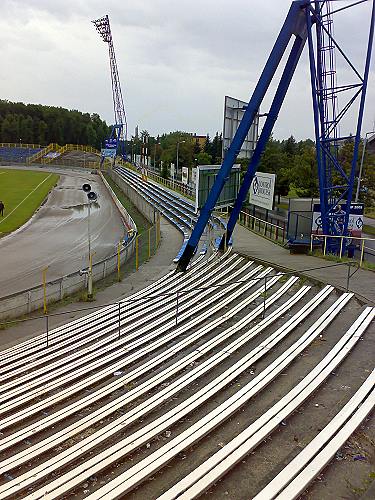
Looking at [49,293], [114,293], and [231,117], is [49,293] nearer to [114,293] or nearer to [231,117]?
[114,293]

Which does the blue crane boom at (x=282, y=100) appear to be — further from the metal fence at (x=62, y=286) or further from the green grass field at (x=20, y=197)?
the green grass field at (x=20, y=197)

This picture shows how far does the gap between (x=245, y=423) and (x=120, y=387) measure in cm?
233

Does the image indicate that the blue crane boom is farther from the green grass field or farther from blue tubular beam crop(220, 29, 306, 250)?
the green grass field

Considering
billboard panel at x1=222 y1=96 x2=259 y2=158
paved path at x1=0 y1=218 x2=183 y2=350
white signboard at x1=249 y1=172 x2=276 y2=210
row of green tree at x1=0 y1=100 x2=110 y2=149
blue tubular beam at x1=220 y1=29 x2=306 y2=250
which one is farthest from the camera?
row of green tree at x1=0 y1=100 x2=110 y2=149

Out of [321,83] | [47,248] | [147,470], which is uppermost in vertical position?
[321,83]

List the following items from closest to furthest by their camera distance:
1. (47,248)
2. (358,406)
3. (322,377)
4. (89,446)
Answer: (89,446) < (358,406) < (322,377) < (47,248)

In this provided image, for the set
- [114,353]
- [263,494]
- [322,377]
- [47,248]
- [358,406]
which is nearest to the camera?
[263,494]

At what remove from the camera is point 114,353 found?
8945 millimetres

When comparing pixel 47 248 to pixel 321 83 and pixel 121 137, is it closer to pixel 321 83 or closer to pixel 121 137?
pixel 321 83

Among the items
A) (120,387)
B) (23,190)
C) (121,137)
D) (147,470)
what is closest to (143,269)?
(120,387)

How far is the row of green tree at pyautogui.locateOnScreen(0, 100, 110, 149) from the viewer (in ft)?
449

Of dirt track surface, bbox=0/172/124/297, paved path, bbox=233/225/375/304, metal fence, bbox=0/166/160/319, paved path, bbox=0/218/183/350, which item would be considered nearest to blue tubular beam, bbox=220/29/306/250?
paved path, bbox=233/225/375/304

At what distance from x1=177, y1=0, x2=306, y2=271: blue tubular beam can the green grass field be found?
14983 millimetres

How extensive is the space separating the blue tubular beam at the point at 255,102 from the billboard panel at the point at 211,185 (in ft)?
3.16
